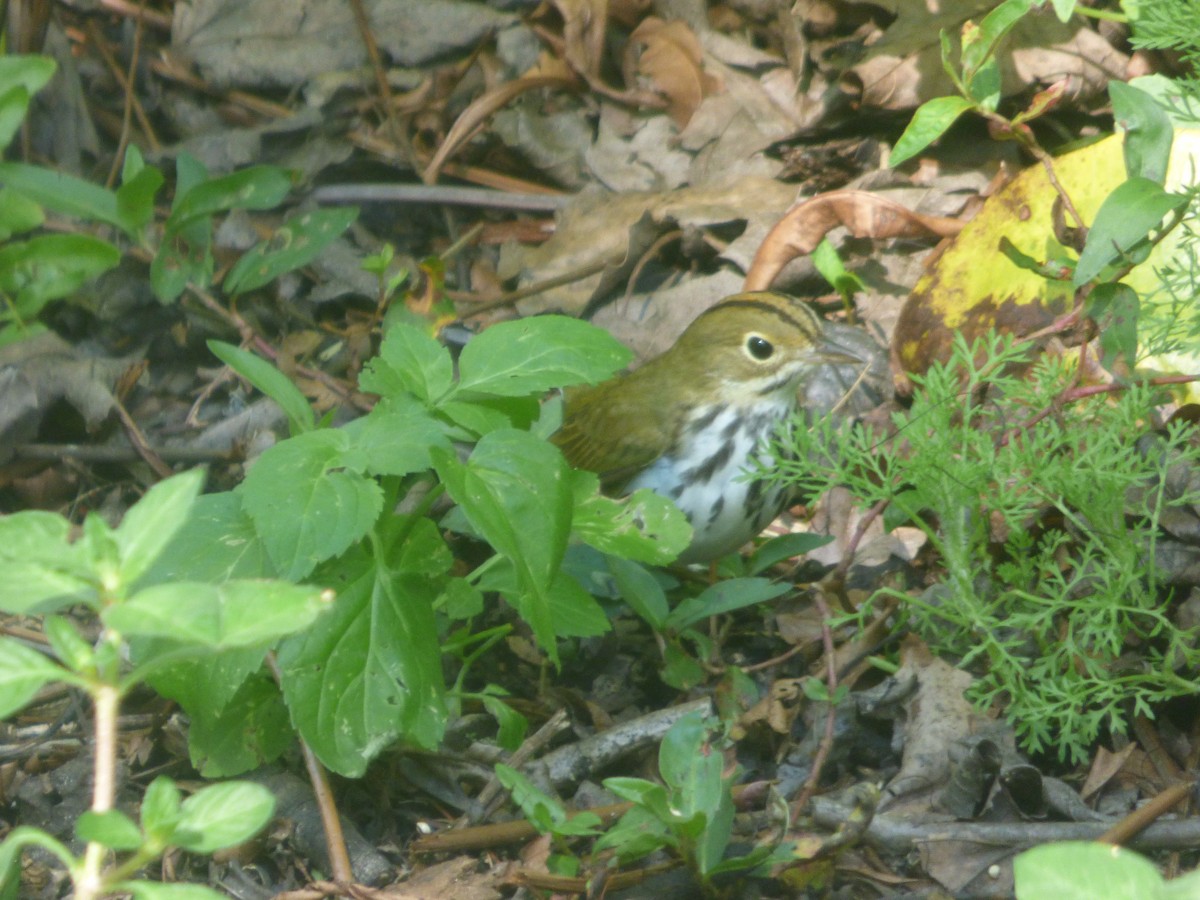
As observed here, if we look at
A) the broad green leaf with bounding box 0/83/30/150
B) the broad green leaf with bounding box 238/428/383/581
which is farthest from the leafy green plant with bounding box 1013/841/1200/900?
the broad green leaf with bounding box 0/83/30/150

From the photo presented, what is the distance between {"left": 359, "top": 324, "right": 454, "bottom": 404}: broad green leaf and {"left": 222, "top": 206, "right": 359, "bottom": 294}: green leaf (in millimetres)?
1749

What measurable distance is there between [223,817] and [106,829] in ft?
0.38

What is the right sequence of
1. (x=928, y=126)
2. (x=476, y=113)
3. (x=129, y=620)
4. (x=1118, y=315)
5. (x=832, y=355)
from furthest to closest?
1. (x=476, y=113)
2. (x=832, y=355)
3. (x=928, y=126)
4. (x=1118, y=315)
5. (x=129, y=620)

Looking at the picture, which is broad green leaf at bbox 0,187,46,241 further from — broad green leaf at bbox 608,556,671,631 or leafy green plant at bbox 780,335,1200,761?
leafy green plant at bbox 780,335,1200,761

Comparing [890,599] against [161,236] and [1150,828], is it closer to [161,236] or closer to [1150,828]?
[1150,828]

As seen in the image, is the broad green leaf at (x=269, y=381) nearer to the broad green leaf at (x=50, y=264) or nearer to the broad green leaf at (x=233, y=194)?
the broad green leaf at (x=50, y=264)

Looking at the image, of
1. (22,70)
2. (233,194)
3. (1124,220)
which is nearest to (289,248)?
(233,194)

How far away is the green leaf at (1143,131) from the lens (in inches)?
104

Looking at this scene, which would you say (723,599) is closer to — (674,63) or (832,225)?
(832,225)

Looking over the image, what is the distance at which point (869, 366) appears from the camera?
403 centimetres

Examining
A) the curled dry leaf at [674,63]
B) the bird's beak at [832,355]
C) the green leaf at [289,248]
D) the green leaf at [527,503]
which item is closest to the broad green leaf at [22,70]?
the green leaf at [289,248]

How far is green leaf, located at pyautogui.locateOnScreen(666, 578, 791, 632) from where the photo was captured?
3.18 metres

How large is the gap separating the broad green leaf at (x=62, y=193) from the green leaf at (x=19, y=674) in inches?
104

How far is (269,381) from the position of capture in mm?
2611
